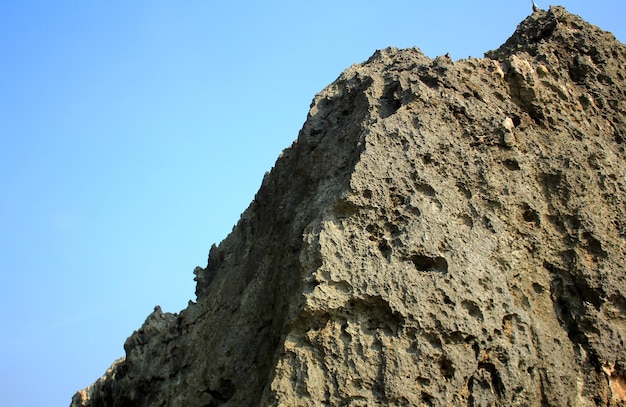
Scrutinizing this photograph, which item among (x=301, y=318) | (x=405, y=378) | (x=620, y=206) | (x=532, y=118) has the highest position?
(x=532, y=118)

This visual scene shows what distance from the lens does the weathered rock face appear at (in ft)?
15.2

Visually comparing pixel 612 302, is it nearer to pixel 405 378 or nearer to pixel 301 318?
pixel 405 378

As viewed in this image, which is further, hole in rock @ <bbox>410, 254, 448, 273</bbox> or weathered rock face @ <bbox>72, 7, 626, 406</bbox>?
hole in rock @ <bbox>410, 254, 448, 273</bbox>

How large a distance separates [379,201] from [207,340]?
276 cm

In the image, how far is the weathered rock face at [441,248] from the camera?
15.2 feet

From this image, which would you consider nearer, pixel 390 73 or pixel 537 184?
pixel 537 184

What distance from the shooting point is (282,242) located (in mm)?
6094

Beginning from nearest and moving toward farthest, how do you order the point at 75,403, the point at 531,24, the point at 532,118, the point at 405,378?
1. the point at 405,378
2. the point at 532,118
3. the point at 531,24
4. the point at 75,403

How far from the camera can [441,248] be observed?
499 cm

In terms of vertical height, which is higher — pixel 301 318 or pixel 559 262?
pixel 559 262

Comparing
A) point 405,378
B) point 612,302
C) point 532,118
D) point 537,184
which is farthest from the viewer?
point 532,118

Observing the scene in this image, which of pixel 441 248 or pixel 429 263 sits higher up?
pixel 441 248

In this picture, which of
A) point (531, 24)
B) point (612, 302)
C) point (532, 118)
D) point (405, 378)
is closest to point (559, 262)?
point (612, 302)

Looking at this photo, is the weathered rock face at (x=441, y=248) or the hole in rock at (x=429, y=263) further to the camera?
the hole in rock at (x=429, y=263)
